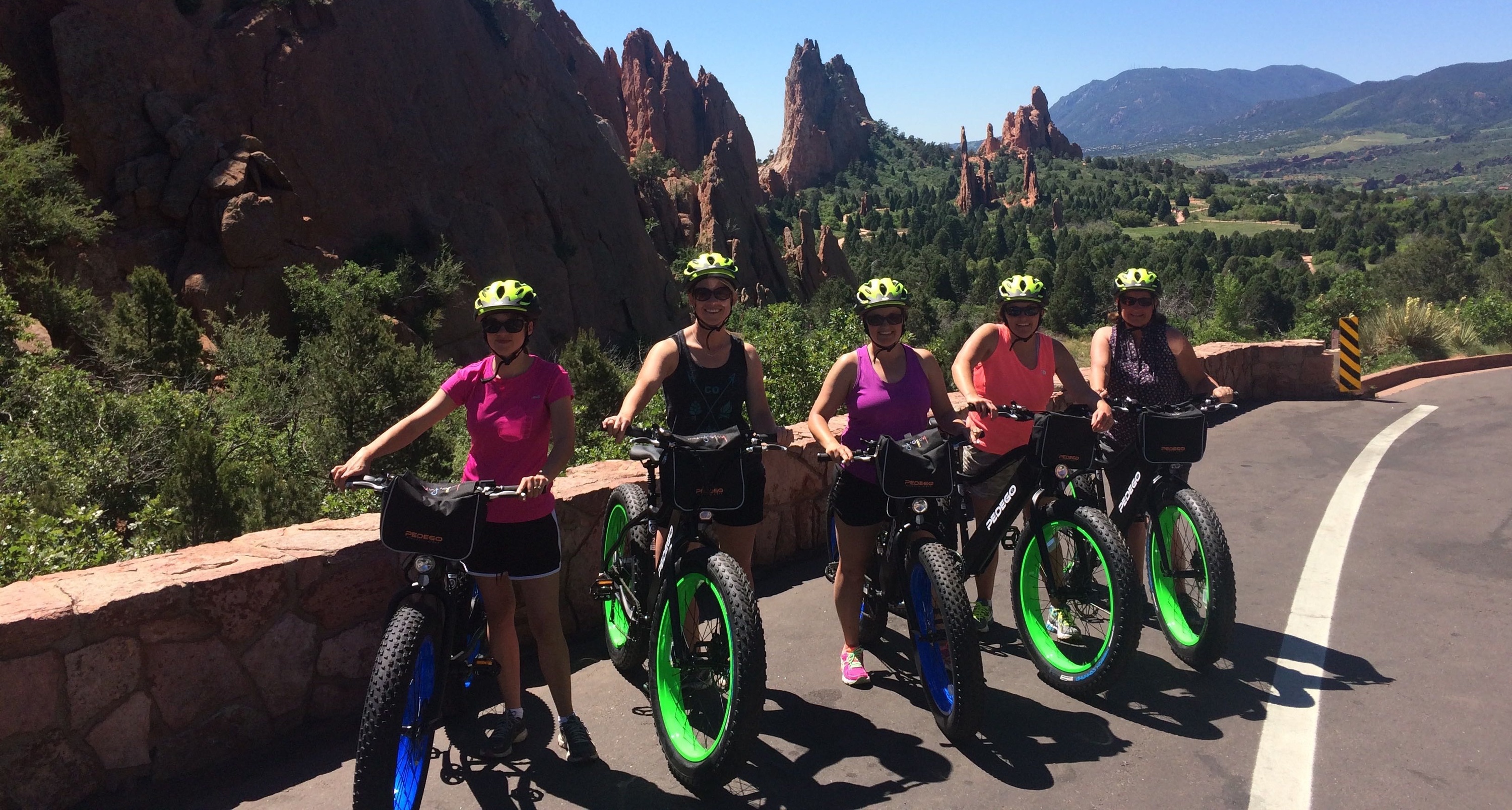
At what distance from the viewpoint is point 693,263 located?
4238mm

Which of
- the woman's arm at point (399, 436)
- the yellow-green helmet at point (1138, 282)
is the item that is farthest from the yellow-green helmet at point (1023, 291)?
the woman's arm at point (399, 436)

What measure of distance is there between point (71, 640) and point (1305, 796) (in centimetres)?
439

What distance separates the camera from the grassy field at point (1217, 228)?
105 meters

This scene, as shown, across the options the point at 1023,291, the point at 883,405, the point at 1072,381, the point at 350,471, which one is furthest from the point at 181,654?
the point at 1072,381

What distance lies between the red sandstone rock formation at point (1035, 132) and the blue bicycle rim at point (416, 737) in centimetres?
17434

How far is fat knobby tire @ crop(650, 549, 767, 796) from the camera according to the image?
3363mm

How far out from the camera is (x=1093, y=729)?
13.3 ft

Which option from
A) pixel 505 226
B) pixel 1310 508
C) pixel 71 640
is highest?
pixel 505 226

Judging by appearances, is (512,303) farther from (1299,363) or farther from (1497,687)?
(1299,363)

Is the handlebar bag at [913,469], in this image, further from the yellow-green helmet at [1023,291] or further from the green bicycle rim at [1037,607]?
the yellow-green helmet at [1023,291]

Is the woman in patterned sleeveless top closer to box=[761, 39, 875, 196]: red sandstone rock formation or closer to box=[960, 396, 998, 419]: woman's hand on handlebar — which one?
box=[960, 396, 998, 419]: woman's hand on handlebar

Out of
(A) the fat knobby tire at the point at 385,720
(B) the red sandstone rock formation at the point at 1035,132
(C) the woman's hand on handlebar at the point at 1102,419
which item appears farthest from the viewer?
(B) the red sandstone rock formation at the point at 1035,132

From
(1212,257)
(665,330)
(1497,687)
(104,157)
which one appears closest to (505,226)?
(665,330)

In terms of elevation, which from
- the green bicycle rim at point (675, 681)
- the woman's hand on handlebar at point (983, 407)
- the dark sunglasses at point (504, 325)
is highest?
the dark sunglasses at point (504, 325)
